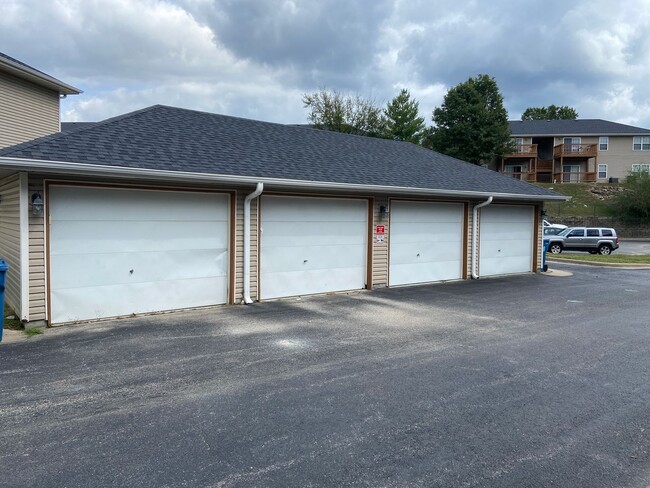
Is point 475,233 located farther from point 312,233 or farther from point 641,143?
point 641,143

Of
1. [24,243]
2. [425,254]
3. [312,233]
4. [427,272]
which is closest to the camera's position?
[24,243]

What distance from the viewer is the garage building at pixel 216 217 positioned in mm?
7176

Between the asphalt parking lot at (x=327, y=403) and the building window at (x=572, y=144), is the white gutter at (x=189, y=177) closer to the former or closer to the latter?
the asphalt parking lot at (x=327, y=403)

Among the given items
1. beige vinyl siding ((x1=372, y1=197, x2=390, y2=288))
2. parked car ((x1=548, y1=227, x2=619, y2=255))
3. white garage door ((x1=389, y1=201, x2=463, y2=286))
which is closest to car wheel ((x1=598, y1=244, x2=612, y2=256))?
parked car ((x1=548, y1=227, x2=619, y2=255))

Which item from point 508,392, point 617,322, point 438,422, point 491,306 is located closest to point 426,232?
point 491,306

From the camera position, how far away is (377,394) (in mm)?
4547

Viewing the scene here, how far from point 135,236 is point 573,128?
149ft

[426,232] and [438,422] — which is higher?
[426,232]

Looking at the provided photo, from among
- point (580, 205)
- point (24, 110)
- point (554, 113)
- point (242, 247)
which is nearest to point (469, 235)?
point (242, 247)

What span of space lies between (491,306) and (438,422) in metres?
5.87

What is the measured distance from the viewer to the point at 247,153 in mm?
9766

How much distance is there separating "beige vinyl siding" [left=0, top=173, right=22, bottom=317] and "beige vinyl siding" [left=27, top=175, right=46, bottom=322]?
0.28 metres

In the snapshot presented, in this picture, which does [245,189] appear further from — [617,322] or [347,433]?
[617,322]

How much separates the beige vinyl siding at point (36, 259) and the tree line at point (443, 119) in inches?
1306
